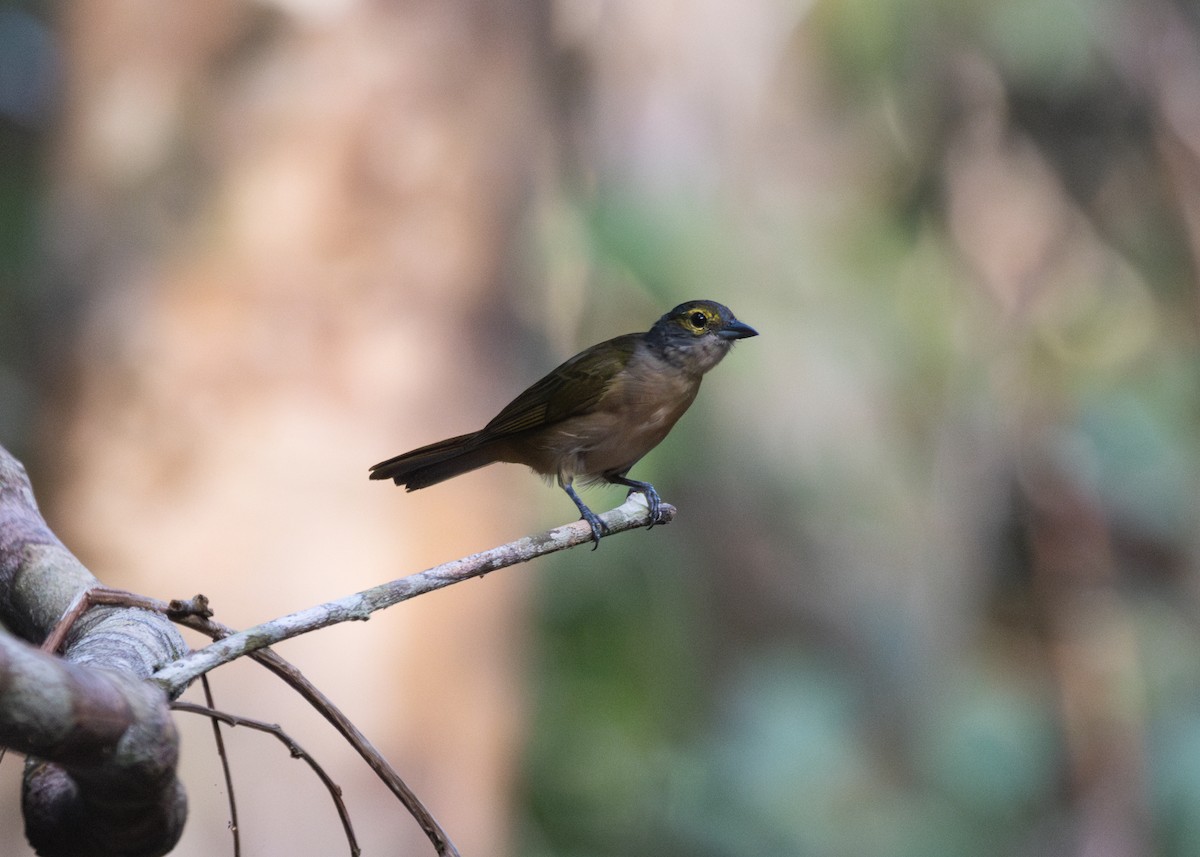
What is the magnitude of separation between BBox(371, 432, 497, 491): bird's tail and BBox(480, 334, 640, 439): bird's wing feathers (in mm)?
83

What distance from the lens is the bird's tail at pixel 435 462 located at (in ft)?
12.7

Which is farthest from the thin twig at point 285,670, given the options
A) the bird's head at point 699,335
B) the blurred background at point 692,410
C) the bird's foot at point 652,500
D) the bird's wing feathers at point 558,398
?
the blurred background at point 692,410

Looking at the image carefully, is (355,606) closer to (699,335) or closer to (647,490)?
(647,490)

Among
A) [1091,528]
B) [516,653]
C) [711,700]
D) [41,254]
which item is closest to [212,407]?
[41,254]

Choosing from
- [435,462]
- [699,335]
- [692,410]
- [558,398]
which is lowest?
[692,410]

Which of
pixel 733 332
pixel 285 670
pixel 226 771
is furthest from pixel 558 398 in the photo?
pixel 285 670

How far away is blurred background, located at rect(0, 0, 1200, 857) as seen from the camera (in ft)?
15.6

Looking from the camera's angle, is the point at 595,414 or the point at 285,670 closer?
the point at 285,670

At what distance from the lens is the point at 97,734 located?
116 centimetres

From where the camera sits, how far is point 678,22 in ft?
25.8

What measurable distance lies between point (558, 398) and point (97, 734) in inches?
116

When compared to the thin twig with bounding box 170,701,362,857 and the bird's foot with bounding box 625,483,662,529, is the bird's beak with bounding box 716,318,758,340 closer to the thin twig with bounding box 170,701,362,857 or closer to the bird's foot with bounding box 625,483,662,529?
the bird's foot with bounding box 625,483,662,529

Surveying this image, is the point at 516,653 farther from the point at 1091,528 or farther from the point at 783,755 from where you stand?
the point at 1091,528

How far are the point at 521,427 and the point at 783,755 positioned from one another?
3.38 m
